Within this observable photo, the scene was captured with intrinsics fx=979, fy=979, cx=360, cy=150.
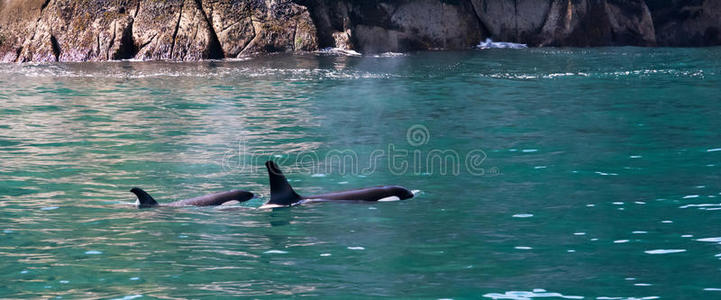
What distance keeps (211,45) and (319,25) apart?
6.28 metres

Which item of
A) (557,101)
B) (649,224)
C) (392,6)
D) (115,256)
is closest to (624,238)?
(649,224)

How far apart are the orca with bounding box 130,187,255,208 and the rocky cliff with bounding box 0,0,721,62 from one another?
3057 centimetres

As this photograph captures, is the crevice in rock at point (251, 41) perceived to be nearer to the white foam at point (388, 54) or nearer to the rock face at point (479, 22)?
the rock face at point (479, 22)

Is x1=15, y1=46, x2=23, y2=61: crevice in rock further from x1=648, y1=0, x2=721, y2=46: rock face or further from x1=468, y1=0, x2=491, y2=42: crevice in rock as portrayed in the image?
x1=648, y1=0, x2=721, y2=46: rock face

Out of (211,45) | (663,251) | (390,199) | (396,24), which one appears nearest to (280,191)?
(390,199)

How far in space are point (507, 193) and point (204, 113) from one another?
12360 mm

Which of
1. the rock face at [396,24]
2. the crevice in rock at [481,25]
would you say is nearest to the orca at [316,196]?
the rock face at [396,24]

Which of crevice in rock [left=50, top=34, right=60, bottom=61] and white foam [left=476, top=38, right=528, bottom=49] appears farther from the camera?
white foam [left=476, top=38, right=528, bottom=49]

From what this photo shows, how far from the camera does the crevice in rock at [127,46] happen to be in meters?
43.5

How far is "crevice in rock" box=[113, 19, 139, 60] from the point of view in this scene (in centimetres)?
4350

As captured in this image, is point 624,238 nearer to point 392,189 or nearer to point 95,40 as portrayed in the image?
point 392,189

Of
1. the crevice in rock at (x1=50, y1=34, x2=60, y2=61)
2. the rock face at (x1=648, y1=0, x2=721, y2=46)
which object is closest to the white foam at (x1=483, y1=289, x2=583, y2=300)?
the crevice in rock at (x1=50, y1=34, x2=60, y2=61)

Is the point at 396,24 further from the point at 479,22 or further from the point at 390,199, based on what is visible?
the point at 390,199

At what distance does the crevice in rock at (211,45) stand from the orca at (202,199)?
3087 centimetres
